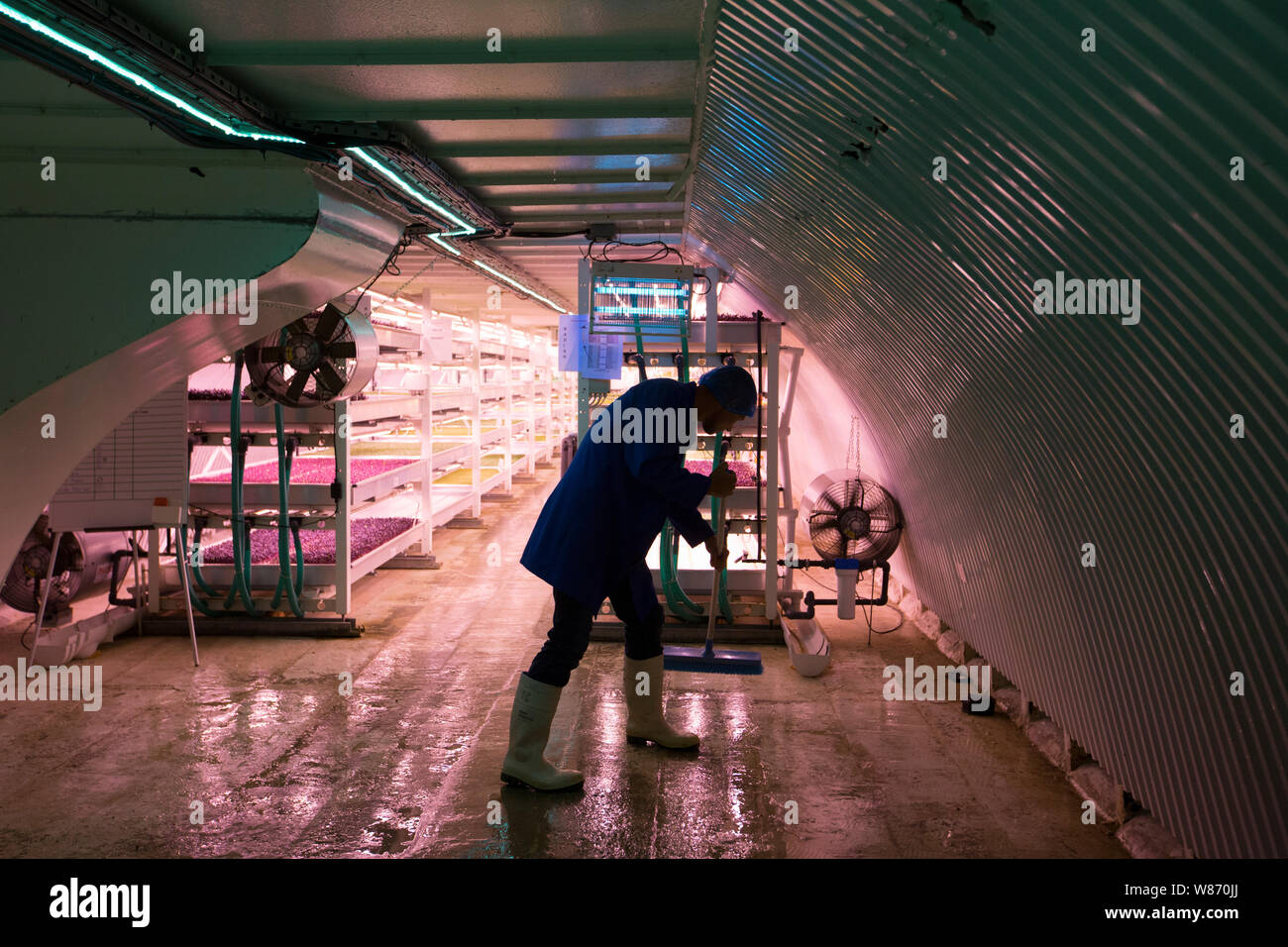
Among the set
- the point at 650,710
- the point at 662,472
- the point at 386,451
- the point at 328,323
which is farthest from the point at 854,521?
the point at 386,451

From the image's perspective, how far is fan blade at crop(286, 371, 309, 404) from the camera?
305 inches

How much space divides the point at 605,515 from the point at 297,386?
13.3 ft

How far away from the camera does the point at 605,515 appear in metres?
4.73

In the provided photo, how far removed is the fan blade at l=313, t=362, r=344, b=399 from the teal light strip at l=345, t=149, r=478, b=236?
1.51 metres

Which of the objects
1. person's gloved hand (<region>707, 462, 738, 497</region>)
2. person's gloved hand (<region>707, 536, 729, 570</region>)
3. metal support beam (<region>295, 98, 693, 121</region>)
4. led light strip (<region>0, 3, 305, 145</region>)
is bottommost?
person's gloved hand (<region>707, 536, 729, 570</region>)

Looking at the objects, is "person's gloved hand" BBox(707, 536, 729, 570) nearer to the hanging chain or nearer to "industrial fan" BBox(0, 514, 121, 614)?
the hanging chain

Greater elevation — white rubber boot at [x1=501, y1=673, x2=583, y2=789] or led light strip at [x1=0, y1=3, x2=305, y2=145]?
led light strip at [x1=0, y1=3, x2=305, y2=145]

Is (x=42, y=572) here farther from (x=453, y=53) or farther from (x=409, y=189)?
(x=453, y=53)

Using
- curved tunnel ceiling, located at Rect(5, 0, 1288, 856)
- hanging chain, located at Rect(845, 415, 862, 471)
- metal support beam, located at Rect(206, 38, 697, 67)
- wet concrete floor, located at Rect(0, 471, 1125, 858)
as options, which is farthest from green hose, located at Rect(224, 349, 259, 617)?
hanging chain, located at Rect(845, 415, 862, 471)

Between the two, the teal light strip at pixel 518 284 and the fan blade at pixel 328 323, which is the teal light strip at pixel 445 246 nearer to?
the teal light strip at pixel 518 284

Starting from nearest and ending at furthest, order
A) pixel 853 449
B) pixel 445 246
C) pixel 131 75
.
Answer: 1. pixel 131 75
2. pixel 445 246
3. pixel 853 449

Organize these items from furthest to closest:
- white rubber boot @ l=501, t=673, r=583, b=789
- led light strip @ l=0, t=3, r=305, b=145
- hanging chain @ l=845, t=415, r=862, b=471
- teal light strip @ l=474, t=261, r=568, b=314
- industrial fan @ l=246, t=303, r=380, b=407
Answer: teal light strip @ l=474, t=261, r=568, b=314 < hanging chain @ l=845, t=415, r=862, b=471 < industrial fan @ l=246, t=303, r=380, b=407 < white rubber boot @ l=501, t=673, r=583, b=789 < led light strip @ l=0, t=3, r=305, b=145

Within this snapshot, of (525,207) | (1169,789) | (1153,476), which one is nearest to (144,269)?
(525,207)

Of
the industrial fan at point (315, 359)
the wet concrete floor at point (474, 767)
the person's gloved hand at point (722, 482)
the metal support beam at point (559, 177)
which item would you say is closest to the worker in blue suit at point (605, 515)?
the person's gloved hand at point (722, 482)
